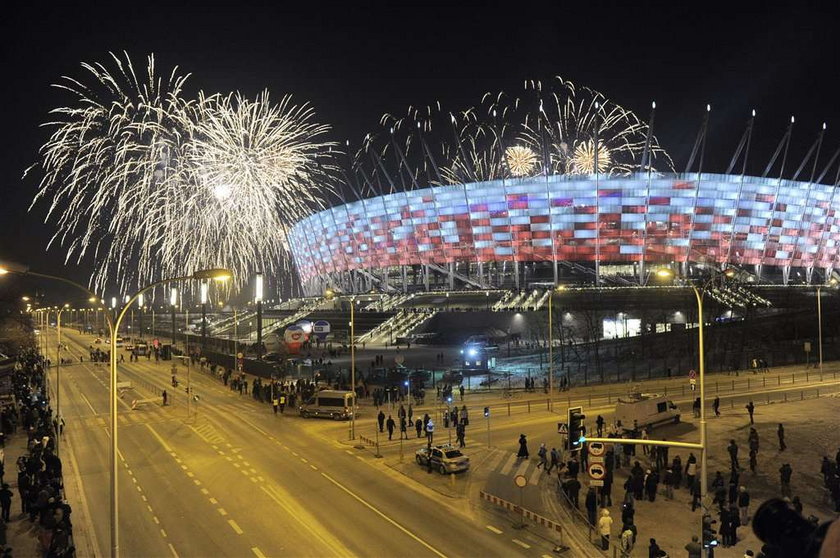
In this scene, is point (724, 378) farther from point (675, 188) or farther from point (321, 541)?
point (675, 188)

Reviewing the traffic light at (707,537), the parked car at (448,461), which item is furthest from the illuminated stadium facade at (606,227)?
the traffic light at (707,537)

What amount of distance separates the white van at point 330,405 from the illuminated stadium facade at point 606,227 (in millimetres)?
71066

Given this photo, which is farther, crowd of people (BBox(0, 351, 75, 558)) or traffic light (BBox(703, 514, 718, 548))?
crowd of people (BBox(0, 351, 75, 558))

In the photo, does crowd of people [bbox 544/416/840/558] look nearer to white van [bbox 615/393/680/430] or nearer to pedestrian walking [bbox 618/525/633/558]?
pedestrian walking [bbox 618/525/633/558]

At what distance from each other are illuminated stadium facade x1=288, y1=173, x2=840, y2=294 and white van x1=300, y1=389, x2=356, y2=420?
71066mm

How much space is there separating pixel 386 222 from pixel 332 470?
97.4 m

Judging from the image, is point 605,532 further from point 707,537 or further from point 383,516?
point 383,516

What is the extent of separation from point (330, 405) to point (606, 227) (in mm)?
76825

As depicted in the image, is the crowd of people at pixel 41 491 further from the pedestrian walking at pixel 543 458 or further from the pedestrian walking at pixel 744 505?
the pedestrian walking at pixel 744 505

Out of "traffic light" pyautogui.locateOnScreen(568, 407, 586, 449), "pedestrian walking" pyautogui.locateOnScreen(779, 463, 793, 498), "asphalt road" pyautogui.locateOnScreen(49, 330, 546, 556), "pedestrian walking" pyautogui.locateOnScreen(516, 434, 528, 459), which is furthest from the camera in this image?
"pedestrian walking" pyautogui.locateOnScreen(516, 434, 528, 459)

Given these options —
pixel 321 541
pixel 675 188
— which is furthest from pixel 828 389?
pixel 675 188

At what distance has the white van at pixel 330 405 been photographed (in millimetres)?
35906

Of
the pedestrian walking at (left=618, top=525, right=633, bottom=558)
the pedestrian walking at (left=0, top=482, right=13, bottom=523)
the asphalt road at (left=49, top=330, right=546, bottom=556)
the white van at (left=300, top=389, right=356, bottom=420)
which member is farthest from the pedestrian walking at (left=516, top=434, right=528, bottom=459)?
the pedestrian walking at (left=0, top=482, right=13, bottom=523)

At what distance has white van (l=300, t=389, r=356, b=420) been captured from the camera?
35.9m
